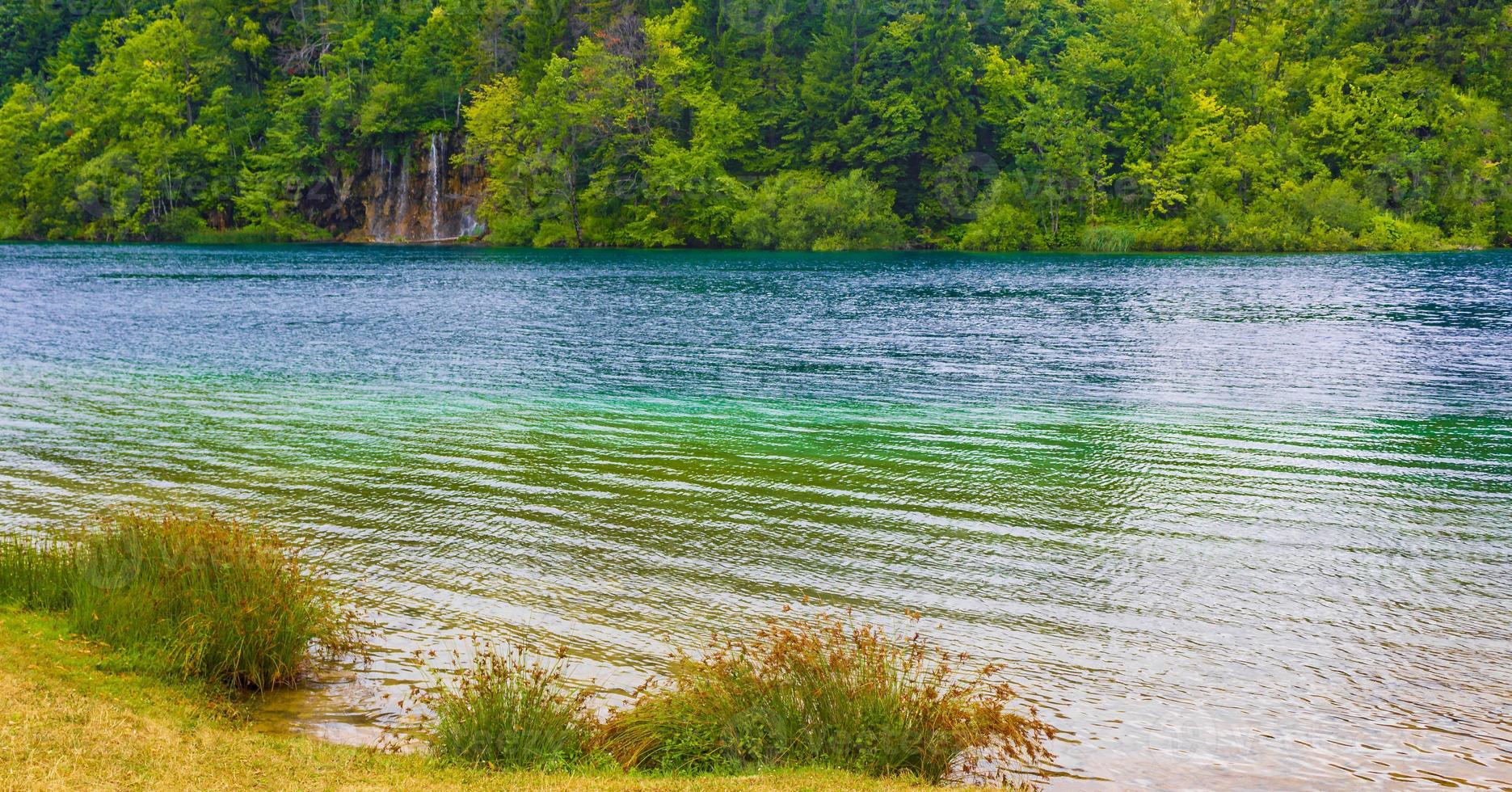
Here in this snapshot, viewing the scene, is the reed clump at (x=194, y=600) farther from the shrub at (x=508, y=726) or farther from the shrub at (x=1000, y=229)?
the shrub at (x=1000, y=229)

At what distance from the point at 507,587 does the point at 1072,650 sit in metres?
5.45

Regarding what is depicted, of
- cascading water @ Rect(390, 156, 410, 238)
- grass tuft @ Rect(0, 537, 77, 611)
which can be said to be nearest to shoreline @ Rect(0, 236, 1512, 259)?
cascading water @ Rect(390, 156, 410, 238)

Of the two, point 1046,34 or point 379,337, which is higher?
point 1046,34

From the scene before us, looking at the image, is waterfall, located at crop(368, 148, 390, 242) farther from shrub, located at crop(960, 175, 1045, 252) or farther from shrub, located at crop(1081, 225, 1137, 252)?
shrub, located at crop(1081, 225, 1137, 252)

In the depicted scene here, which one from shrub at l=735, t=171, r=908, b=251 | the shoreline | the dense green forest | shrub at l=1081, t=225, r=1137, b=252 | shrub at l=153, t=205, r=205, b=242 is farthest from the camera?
shrub at l=153, t=205, r=205, b=242

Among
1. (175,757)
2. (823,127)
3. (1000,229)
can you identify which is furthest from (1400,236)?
(175,757)

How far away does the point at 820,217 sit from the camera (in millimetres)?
88688

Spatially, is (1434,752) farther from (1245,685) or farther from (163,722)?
(163,722)

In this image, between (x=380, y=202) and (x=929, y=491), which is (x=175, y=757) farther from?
(x=380, y=202)

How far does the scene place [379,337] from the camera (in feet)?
112

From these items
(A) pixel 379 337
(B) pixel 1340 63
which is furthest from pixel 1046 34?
(A) pixel 379 337

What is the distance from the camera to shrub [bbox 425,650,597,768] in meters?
7.01

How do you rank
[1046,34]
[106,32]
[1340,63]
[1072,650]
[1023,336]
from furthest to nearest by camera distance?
[106,32]
[1046,34]
[1340,63]
[1023,336]
[1072,650]

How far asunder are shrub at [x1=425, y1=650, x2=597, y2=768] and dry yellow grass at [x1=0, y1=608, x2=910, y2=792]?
24 cm
